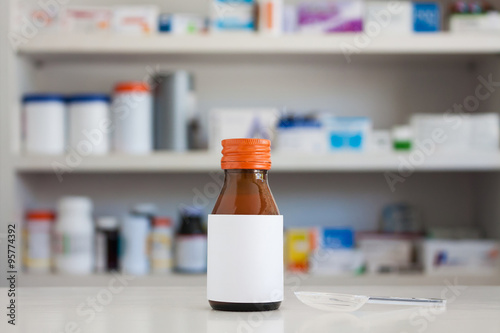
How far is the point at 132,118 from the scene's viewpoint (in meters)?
1.85

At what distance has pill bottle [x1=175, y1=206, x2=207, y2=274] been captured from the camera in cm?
183

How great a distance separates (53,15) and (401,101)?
1.14 meters

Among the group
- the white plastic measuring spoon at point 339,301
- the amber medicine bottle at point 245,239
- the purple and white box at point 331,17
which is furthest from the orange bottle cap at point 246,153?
the purple and white box at point 331,17

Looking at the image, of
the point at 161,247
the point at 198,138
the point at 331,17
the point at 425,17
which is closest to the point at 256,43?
the point at 331,17

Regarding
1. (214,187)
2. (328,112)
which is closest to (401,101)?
(328,112)

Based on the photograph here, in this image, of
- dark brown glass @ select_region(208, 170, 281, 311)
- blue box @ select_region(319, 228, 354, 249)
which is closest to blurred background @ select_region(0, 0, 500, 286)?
blue box @ select_region(319, 228, 354, 249)

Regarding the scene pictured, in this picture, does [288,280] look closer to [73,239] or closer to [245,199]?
[73,239]

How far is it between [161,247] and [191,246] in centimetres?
9

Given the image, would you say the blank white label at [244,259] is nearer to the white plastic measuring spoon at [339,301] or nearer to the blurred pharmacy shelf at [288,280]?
the white plastic measuring spoon at [339,301]

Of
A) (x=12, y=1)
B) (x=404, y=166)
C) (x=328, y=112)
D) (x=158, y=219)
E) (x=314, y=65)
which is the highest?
(x=12, y=1)

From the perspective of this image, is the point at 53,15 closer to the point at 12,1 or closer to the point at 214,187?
the point at 12,1

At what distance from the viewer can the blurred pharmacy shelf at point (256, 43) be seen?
6.08ft

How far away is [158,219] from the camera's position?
1864 mm

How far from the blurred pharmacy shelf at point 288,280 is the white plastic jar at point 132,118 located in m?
0.37
